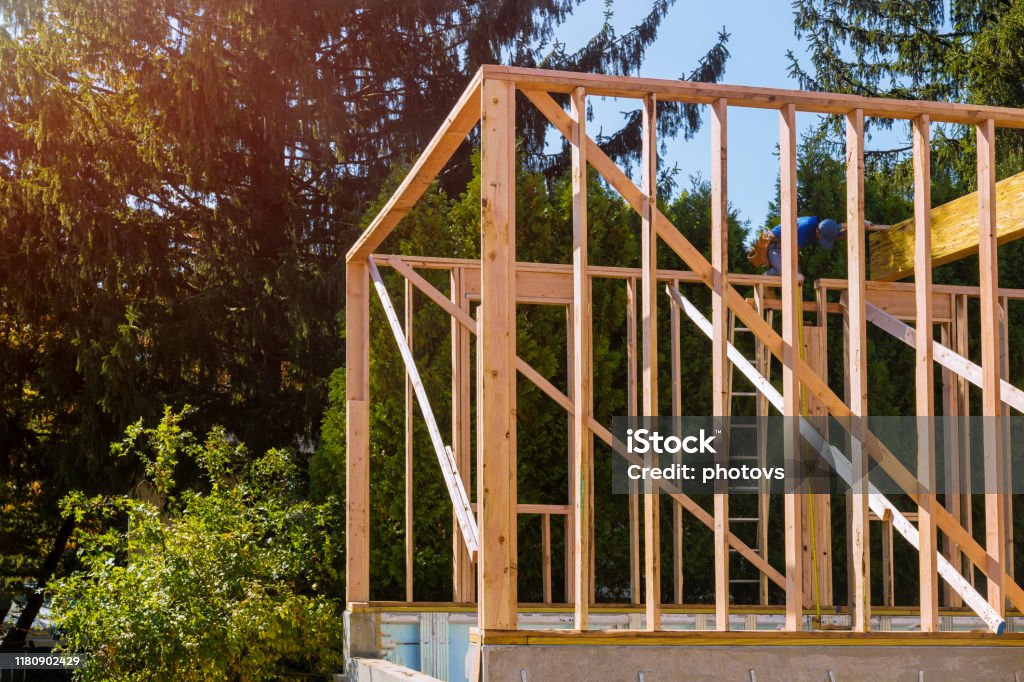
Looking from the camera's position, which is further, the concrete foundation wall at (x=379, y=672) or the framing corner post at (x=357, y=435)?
the framing corner post at (x=357, y=435)

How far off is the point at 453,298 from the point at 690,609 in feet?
8.57

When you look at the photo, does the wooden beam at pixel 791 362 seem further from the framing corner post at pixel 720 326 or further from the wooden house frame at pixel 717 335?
the framing corner post at pixel 720 326

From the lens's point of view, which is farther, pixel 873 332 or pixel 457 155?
pixel 457 155

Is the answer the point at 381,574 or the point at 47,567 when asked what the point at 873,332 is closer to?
the point at 381,574

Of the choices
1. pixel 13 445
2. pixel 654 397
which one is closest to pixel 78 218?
pixel 13 445

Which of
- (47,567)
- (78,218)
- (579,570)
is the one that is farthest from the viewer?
(47,567)

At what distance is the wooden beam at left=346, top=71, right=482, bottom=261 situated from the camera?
468 centimetres

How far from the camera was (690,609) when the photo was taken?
783 centimetres

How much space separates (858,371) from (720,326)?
0.60 m

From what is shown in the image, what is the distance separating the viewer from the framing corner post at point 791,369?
422cm

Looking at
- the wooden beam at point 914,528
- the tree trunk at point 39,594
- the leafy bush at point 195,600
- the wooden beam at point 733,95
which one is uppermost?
the wooden beam at point 733,95

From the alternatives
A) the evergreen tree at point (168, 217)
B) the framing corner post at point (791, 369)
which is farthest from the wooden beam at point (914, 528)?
the evergreen tree at point (168, 217)

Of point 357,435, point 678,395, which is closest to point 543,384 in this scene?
point 678,395

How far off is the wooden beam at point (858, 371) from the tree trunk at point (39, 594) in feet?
33.4
